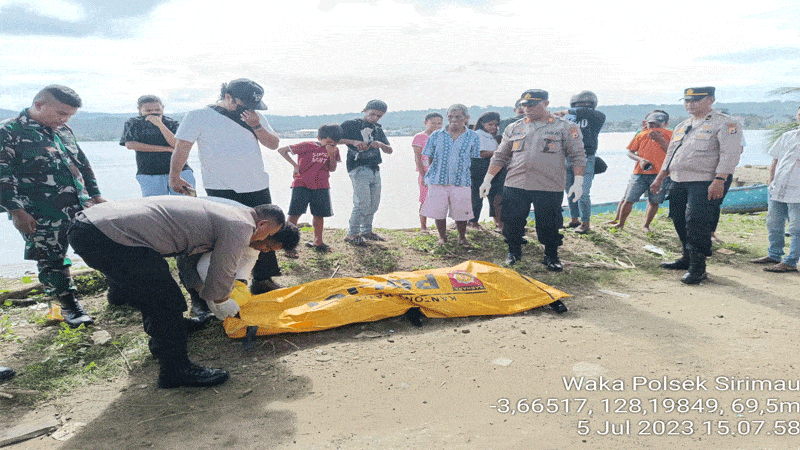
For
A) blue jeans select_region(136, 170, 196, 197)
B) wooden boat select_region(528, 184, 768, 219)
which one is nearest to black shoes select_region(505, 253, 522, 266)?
blue jeans select_region(136, 170, 196, 197)

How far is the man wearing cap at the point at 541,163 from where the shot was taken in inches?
206

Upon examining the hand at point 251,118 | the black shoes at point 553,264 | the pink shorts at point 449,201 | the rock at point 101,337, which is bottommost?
the rock at point 101,337

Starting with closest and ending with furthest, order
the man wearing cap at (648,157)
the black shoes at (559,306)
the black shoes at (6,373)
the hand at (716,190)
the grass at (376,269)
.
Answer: the black shoes at (6,373)
the grass at (376,269)
the black shoes at (559,306)
the hand at (716,190)
the man wearing cap at (648,157)

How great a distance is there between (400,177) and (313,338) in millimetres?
13944

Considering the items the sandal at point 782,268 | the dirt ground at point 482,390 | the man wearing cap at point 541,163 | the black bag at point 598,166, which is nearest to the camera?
the dirt ground at point 482,390

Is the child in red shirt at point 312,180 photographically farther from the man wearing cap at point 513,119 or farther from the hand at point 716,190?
the hand at point 716,190

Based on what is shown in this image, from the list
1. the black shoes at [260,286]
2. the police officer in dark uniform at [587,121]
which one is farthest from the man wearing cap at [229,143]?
the police officer in dark uniform at [587,121]

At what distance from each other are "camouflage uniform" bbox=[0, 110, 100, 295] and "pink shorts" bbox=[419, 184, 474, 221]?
374cm

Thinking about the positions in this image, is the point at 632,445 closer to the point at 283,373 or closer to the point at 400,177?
the point at 283,373

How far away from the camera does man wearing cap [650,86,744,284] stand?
4758 mm

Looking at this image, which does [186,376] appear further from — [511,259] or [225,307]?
[511,259]

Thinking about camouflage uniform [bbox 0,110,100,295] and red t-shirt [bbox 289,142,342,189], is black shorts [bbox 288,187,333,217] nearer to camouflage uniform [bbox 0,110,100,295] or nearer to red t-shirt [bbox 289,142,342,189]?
red t-shirt [bbox 289,142,342,189]

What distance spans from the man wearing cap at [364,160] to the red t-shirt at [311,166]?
0.47 meters

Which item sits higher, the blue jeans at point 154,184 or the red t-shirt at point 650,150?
the red t-shirt at point 650,150
